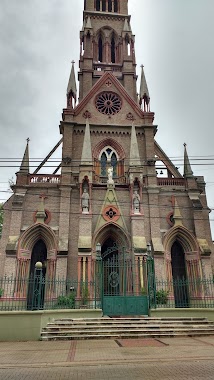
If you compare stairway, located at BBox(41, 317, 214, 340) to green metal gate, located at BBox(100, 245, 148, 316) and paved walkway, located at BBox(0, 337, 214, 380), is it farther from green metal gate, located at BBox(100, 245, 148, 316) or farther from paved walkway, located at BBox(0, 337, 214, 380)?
paved walkway, located at BBox(0, 337, 214, 380)

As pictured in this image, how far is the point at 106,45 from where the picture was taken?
33281 mm

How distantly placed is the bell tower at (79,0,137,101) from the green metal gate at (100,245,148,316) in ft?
55.0

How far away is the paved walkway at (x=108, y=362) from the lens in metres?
6.14

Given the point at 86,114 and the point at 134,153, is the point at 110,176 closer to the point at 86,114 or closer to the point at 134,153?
the point at 134,153

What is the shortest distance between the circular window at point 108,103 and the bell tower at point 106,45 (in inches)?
73.3

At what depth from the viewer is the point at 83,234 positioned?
69.8 ft

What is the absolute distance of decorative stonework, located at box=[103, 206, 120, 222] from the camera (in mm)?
22688

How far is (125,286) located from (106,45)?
26489 mm

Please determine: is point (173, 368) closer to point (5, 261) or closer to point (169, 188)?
point (5, 261)

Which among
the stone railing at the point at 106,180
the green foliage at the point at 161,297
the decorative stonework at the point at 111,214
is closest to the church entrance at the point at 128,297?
the green foliage at the point at 161,297

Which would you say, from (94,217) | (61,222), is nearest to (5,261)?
(61,222)

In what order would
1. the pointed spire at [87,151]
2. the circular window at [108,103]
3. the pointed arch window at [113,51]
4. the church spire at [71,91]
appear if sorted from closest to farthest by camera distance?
1. the pointed spire at [87,151]
2. the circular window at [108,103]
3. the church spire at [71,91]
4. the pointed arch window at [113,51]

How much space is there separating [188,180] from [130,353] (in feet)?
59.0

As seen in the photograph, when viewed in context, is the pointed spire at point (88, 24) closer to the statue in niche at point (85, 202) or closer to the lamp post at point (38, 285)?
the statue in niche at point (85, 202)
